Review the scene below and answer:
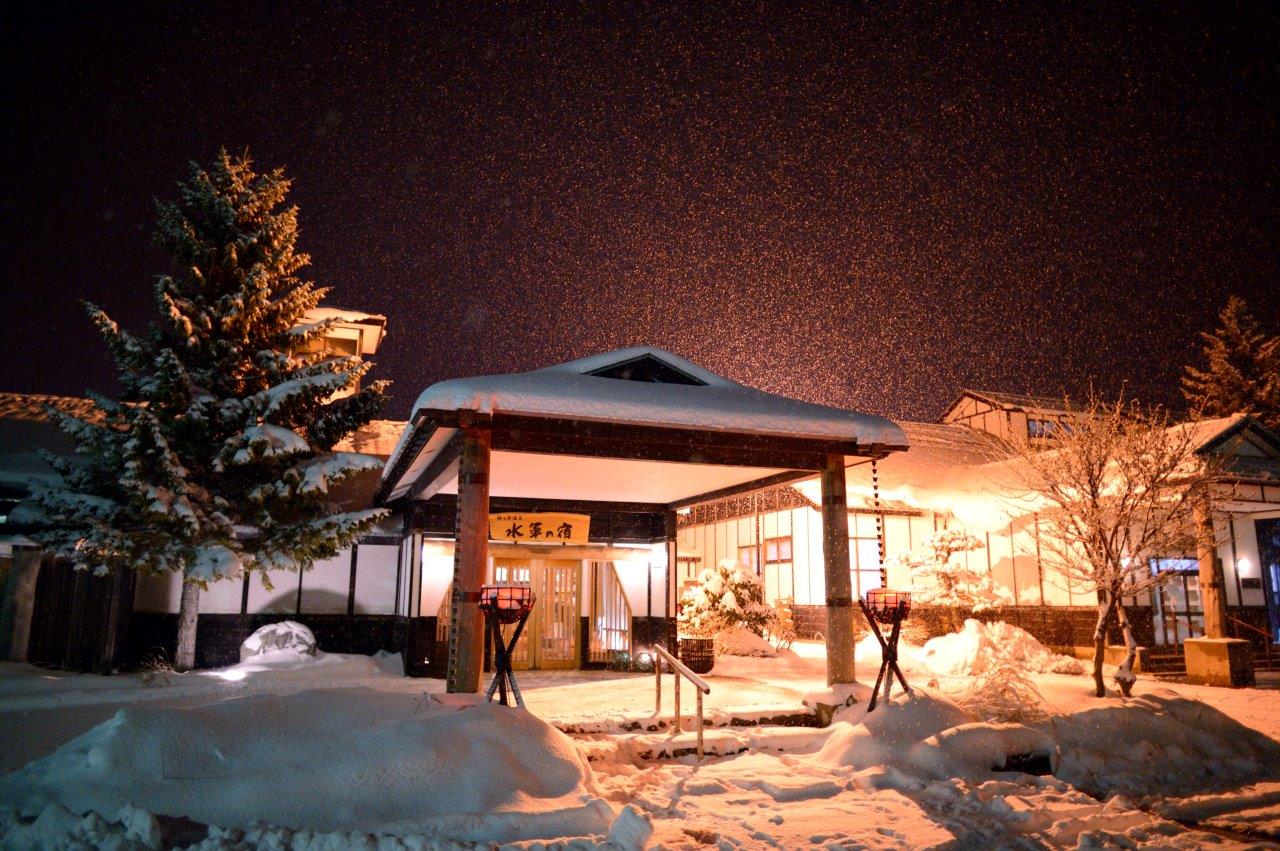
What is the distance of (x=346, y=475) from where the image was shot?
48.5ft

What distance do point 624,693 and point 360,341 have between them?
14.4 meters

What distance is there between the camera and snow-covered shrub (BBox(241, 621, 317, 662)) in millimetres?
14508

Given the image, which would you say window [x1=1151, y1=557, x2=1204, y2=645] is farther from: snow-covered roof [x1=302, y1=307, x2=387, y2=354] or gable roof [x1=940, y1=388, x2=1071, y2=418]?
snow-covered roof [x1=302, y1=307, x2=387, y2=354]

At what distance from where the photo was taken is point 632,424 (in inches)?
362

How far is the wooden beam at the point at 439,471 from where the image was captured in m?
10.0

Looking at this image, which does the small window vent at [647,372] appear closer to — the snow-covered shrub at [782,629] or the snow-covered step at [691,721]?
the snow-covered step at [691,721]

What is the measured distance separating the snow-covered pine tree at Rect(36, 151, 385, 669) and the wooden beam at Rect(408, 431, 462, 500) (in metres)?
1.28

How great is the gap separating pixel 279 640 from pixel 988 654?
13217 mm

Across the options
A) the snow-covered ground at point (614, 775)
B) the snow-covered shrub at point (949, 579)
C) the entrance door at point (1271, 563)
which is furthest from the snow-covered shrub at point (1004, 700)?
the entrance door at point (1271, 563)

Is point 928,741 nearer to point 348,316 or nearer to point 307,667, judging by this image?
point 307,667

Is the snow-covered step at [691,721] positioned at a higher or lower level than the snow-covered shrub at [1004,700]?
lower

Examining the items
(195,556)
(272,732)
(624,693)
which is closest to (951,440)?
(624,693)

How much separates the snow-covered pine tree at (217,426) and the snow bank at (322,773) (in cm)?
790

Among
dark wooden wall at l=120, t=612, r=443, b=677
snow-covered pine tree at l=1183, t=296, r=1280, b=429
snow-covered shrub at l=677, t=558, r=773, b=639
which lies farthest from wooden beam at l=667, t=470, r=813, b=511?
snow-covered pine tree at l=1183, t=296, r=1280, b=429
